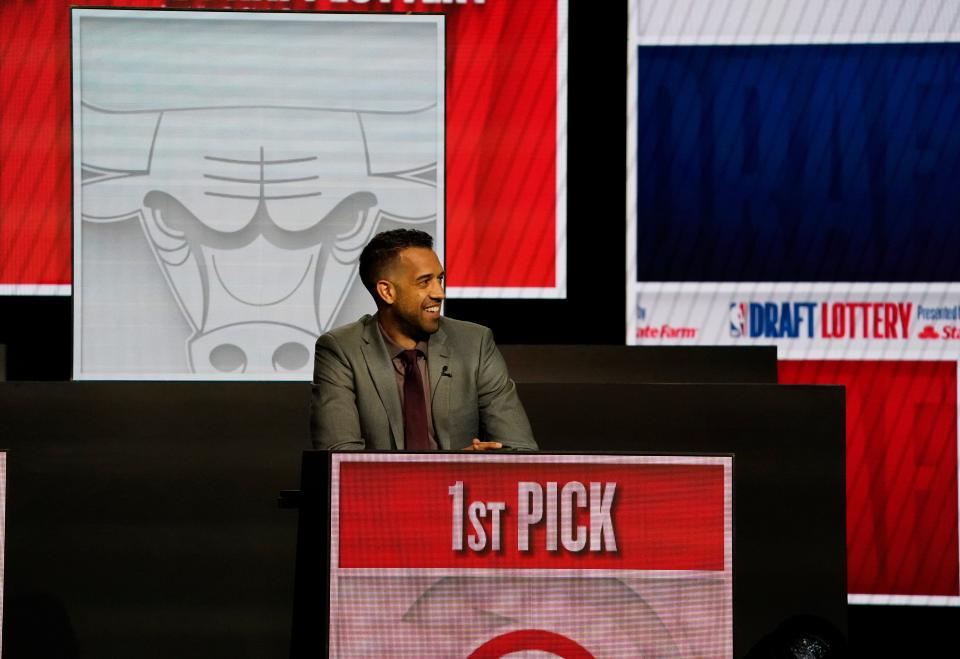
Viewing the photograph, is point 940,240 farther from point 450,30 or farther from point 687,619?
point 687,619

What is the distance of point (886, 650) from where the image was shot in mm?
4207

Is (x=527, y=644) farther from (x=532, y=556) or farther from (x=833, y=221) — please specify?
(x=833, y=221)

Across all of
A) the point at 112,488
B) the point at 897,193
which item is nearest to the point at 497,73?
the point at 897,193

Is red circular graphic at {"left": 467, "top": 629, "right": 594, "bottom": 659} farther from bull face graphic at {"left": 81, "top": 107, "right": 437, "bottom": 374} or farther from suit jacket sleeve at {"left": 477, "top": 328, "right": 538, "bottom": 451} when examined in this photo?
bull face graphic at {"left": 81, "top": 107, "right": 437, "bottom": 374}

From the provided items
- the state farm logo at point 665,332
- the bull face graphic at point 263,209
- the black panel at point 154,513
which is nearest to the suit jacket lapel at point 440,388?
the black panel at point 154,513

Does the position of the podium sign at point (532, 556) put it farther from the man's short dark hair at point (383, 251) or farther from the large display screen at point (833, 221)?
the large display screen at point (833, 221)

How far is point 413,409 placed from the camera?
2.41 meters

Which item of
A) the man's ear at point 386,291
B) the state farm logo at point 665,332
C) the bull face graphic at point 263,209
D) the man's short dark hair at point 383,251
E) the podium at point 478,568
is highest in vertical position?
the bull face graphic at point 263,209

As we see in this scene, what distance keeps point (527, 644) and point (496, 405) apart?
0.84m

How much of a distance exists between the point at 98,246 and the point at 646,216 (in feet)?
6.72

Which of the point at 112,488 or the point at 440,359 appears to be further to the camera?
the point at 112,488

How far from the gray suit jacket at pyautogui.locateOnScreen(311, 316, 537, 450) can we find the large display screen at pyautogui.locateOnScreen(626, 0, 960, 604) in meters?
1.96

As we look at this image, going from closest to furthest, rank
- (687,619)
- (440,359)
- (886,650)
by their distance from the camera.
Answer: (687,619) → (440,359) → (886,650)

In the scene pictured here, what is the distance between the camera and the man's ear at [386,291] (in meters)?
2.44
